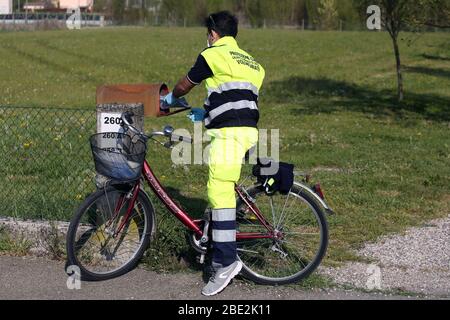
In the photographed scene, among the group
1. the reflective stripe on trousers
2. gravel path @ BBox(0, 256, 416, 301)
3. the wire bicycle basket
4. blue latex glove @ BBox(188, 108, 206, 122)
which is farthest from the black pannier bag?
the wire bicycle basket

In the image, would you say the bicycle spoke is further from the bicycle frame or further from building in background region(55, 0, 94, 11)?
building in background region(55, 0, 94, 11)

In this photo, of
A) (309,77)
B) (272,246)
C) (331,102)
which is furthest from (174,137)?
(309,77)

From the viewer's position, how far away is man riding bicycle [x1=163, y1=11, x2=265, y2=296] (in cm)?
490

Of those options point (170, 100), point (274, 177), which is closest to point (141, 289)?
point (274, 177)

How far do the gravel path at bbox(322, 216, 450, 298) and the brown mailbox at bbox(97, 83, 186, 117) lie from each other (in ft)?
5.83

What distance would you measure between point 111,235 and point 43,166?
3.51 meters

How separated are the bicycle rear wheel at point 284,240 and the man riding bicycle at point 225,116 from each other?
0.90 feet

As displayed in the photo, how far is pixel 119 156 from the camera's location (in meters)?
5.06

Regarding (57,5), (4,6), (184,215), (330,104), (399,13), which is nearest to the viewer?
(184,215)

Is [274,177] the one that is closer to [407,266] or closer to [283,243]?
[283,243]

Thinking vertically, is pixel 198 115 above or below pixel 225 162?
above

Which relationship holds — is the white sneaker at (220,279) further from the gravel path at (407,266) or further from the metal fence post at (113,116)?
the metal fence post at (113,116)

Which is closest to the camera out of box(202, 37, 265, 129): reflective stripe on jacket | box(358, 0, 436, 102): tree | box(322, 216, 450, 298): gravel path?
box(202, 37, 265, 129): reflective stripe on jacket
